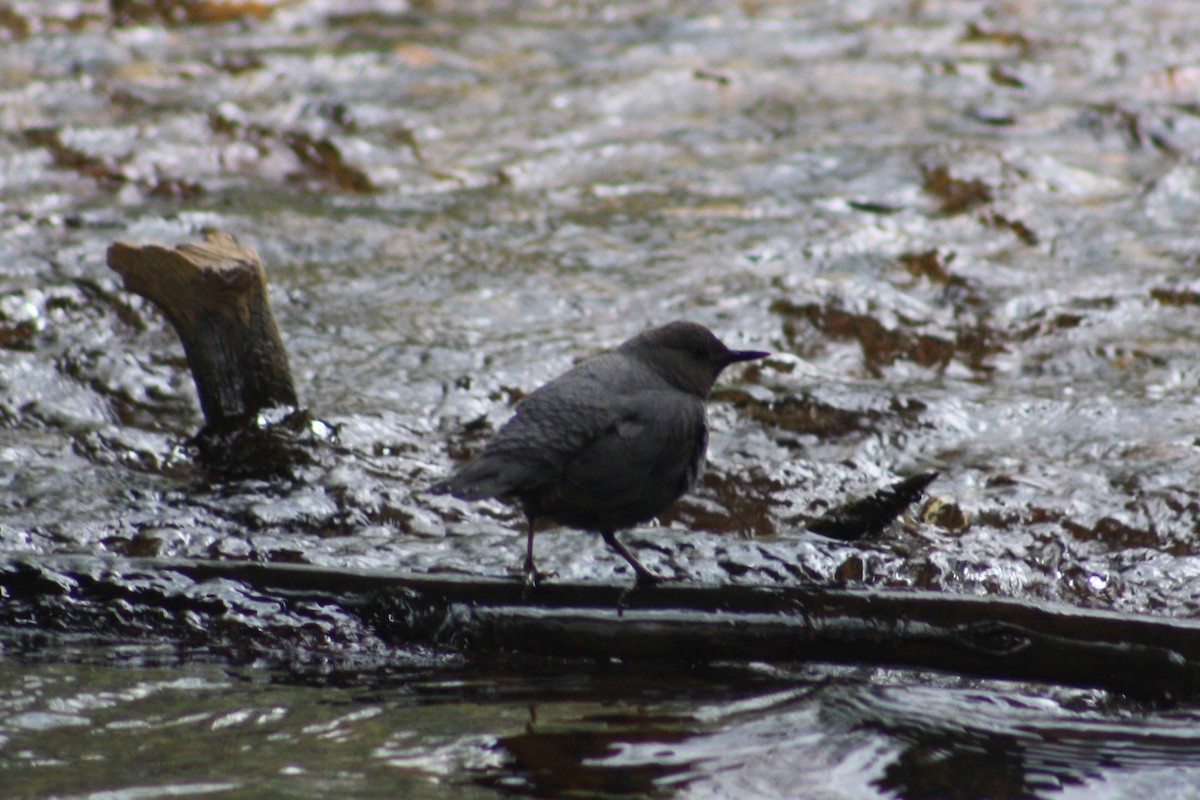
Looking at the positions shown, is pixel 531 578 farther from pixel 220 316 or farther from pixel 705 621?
pixel 220 316

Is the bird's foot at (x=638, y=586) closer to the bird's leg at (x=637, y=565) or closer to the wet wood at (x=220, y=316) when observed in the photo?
the bird's leg at (x=637, y=565)

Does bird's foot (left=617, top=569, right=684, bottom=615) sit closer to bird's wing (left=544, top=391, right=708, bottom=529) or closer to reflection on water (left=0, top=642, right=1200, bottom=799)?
reflection on water (left=0, top=642, right=1200, bottom=799)

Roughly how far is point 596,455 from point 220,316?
163cm

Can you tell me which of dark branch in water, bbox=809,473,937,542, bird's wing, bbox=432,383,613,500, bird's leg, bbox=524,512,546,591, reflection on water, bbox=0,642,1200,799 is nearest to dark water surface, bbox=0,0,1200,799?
reflection on water, bbox=0,642,1200,799

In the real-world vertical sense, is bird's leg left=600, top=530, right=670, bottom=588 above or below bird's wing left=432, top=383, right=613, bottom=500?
below

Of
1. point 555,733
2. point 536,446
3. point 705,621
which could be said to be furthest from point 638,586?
point 536,446

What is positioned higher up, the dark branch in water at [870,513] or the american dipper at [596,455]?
the american dipper at [596,455]

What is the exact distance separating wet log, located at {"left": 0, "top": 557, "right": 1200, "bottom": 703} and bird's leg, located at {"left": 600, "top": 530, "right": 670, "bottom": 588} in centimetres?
5

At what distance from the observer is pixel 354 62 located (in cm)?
1060

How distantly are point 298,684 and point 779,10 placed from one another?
987 cm

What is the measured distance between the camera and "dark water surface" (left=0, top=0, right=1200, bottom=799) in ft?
11.1

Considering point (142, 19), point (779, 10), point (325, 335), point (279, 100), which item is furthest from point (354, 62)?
point (325, 335)

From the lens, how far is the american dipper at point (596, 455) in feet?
12.5

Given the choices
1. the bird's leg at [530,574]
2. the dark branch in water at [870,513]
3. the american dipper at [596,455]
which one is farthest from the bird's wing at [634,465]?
the dark branch in water at [870,513]
